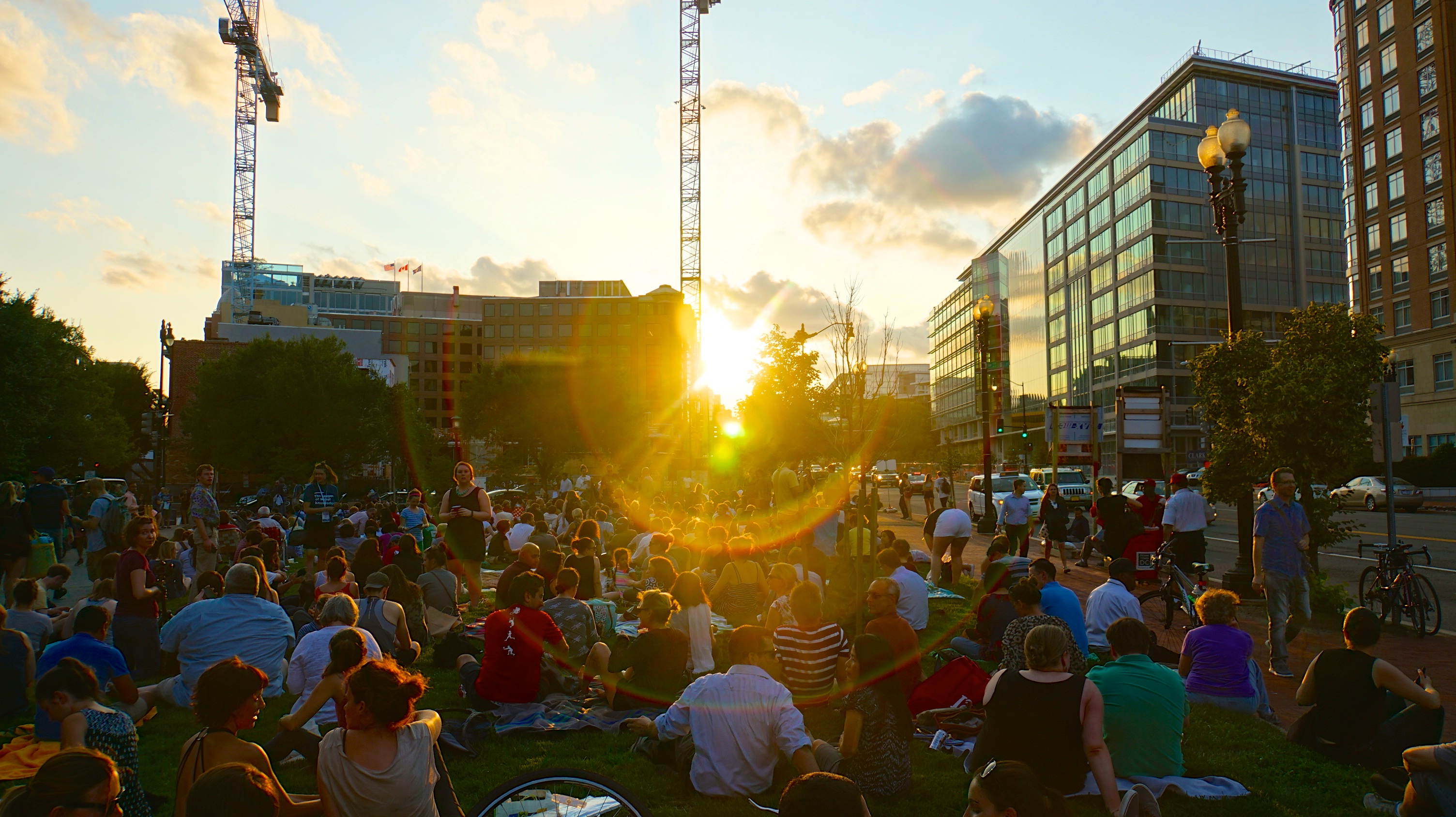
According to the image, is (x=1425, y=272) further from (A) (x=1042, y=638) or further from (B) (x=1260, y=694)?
(A) (x=1042, y=638)

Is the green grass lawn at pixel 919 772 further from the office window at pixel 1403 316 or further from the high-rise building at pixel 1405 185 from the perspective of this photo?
the office window at pixel 1403 316

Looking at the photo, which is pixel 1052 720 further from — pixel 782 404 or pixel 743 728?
pixel 782 404

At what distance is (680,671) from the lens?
7559mm

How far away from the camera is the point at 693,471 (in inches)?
2813

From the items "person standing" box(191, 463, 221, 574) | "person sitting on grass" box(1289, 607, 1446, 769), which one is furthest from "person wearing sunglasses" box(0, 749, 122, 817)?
"person standing" box(191, 463, 221, 574)

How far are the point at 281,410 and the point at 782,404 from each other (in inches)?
1146

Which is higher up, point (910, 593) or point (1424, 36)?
point (1424, 36)

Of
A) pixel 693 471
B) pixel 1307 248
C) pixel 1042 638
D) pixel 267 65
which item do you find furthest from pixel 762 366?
pixel 267 65

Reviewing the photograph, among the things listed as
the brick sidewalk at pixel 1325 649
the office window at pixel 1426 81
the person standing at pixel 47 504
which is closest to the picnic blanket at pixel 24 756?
the brick sidewalk at pixel 1325 649

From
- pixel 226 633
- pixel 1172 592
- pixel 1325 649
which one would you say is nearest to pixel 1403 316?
pixel 1172 592

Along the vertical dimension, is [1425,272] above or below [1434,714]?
above

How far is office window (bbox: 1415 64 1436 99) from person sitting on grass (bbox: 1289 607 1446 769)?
216ft

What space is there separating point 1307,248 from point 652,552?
79.0 metres

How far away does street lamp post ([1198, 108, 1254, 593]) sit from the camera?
39.9 ft
